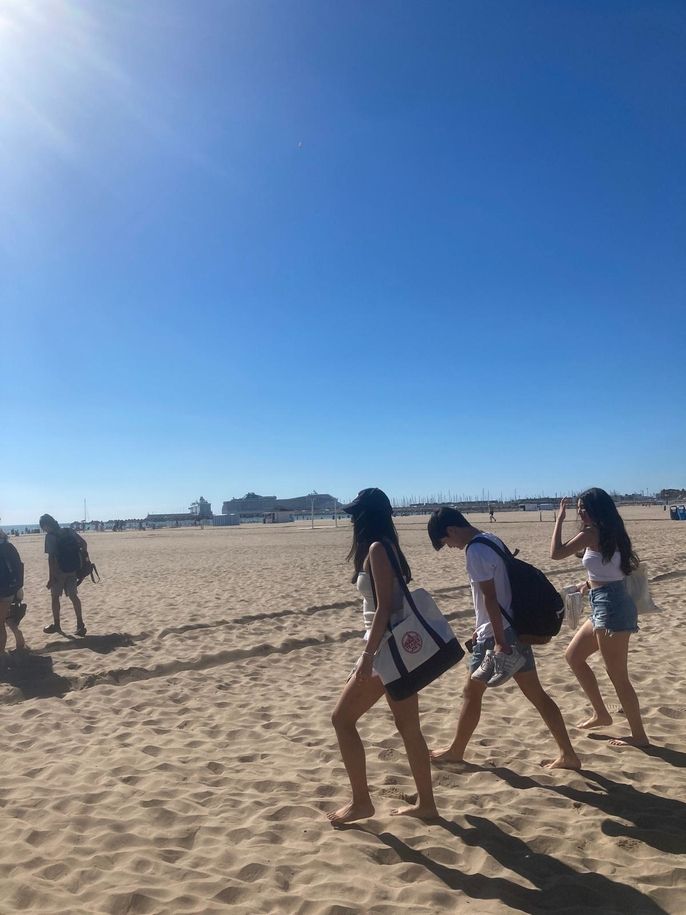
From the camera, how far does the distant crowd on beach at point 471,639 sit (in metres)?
3.28

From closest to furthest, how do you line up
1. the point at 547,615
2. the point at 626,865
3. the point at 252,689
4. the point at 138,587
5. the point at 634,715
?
the point at 626,865, the point at 547,615, the point at 634,715, the point at 252,689, the point at 138,587

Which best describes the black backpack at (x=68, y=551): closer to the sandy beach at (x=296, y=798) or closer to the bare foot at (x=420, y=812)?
the sandy beach at (x=296, y=798)

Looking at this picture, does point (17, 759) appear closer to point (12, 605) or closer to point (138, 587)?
point (12, 605)

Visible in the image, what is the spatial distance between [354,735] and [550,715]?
129cm

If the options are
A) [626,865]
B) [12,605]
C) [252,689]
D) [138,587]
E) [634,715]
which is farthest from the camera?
[138,587]

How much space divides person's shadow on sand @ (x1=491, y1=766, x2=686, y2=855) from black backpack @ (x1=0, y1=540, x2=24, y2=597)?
18.5 feet

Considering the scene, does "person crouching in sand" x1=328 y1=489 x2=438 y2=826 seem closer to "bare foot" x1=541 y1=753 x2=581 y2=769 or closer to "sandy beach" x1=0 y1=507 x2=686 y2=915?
"sandy beach" x1=0 y1=507 x2=686 y2=915

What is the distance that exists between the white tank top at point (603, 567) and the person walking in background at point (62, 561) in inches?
276

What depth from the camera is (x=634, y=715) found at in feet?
14.8

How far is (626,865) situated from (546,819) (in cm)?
53

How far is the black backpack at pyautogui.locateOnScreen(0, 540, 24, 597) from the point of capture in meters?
7.38

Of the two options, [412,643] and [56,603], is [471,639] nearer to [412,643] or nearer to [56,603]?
[412,643]

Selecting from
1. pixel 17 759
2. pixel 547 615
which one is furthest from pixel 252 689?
pixel 547 615

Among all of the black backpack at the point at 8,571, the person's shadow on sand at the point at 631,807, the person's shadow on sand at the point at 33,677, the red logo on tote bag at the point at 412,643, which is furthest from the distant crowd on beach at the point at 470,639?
the black backpack at the point at 8,571
